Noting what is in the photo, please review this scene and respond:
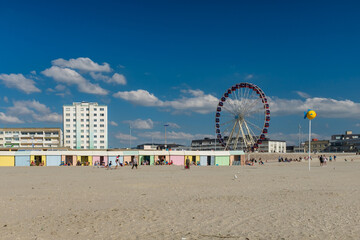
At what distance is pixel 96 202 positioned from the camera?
43.0 feet

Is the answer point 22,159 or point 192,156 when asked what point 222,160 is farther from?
point 22,159

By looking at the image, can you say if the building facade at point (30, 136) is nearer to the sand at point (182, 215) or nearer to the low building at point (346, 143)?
the sand at point (182, 215)

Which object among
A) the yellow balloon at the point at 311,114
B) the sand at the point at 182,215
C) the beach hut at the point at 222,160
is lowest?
the beach hut at the point at 222,160

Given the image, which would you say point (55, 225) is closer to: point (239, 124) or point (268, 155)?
point (239, 124)

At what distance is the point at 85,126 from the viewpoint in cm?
11719

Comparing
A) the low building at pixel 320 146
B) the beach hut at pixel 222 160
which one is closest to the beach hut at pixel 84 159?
the beach hut at pixel 222 160

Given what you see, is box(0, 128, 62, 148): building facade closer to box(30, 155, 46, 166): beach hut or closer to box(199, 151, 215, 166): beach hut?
box(30, 155, 46, 166): beach hut

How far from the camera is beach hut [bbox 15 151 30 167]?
49969 mm

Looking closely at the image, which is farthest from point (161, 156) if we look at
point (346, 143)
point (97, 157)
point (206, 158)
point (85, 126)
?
point (346, 143)

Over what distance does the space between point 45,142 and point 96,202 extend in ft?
324

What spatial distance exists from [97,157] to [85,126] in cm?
6743

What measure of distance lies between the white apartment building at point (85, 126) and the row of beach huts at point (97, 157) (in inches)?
2568

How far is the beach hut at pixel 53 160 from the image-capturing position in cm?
5081

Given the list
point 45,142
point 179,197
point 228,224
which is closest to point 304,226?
point 228,224
